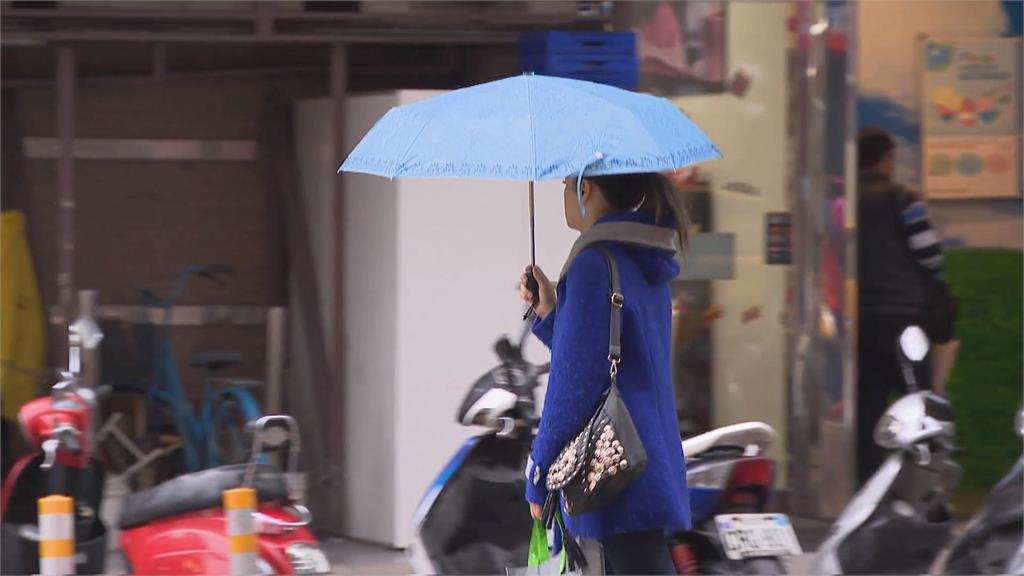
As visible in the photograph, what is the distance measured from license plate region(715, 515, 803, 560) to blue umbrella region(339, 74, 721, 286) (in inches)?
55.1

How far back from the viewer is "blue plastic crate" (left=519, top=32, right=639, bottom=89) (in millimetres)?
7570

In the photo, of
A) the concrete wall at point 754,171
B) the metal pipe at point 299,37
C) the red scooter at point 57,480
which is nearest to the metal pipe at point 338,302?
the metal pipe at point 299,37

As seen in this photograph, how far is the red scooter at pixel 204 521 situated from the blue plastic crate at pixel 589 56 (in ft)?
8.73

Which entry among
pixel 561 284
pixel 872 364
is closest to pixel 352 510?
pixel 872 364

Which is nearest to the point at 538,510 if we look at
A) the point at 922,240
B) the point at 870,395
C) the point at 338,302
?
the point at 338,302

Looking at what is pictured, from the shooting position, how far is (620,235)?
409 cm

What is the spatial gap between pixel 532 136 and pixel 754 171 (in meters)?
4.34

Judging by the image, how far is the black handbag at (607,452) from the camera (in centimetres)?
393

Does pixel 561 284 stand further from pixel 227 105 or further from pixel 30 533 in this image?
pixel 227 105

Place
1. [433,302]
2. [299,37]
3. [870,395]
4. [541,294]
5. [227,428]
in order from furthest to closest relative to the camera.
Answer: [870,395] → [227,428] → [299,37] → [433,302] → [541,294]

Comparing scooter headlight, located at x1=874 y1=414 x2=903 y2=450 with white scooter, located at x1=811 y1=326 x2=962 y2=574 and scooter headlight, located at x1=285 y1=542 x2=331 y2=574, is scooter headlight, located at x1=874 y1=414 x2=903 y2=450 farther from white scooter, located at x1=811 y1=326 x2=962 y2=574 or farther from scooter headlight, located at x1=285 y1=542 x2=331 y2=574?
scooter headlight, located at x1=285 y1=542 x2=331 y2=574

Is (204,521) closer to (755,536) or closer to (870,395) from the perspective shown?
(755,536)

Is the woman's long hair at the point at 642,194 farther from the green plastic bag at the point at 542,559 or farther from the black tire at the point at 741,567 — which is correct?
the black tire at the point at 741,567

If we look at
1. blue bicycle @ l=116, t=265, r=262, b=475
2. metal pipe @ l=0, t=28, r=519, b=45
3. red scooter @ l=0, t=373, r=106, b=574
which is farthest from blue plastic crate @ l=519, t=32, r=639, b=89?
red scooter @ l=0, t=373, r=106, b=574
